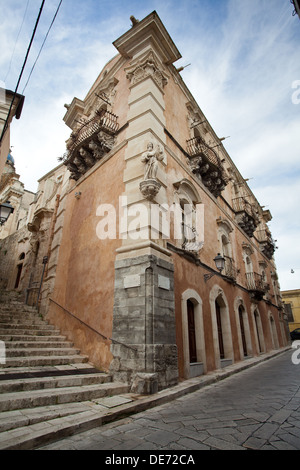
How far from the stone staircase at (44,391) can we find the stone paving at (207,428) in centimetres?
25

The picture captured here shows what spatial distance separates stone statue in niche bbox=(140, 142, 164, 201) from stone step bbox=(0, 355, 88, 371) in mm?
4284

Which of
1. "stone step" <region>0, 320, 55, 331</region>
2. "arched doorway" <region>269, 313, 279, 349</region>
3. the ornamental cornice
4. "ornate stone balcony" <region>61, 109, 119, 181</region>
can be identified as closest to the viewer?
"stone step" <region>0, 320, 55, 331</region>

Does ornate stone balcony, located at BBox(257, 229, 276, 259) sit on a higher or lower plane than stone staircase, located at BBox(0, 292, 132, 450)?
higher

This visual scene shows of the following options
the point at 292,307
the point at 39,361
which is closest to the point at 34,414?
the point at 39,361

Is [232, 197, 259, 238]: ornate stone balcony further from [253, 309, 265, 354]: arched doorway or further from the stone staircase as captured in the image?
the stone staircase

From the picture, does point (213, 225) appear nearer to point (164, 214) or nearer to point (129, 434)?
point (164, 214)

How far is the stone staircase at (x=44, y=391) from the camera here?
9.00ft

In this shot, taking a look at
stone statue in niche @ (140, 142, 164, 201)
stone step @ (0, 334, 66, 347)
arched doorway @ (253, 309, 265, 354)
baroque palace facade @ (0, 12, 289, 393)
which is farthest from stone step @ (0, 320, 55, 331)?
arched doorway @ (253, 309, 265, 354)

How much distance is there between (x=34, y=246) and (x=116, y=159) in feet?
25.3

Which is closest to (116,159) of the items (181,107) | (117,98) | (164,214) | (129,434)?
(164,214)

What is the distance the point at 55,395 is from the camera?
3.65 meters

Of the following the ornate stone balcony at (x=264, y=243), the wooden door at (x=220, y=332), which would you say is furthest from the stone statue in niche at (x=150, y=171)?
the ornate stone balcony at (x=264, y=243)

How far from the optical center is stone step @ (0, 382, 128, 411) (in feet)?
10.7

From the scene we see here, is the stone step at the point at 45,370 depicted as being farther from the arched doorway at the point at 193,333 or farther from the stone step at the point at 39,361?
the arched doorway at the point at 193,333
